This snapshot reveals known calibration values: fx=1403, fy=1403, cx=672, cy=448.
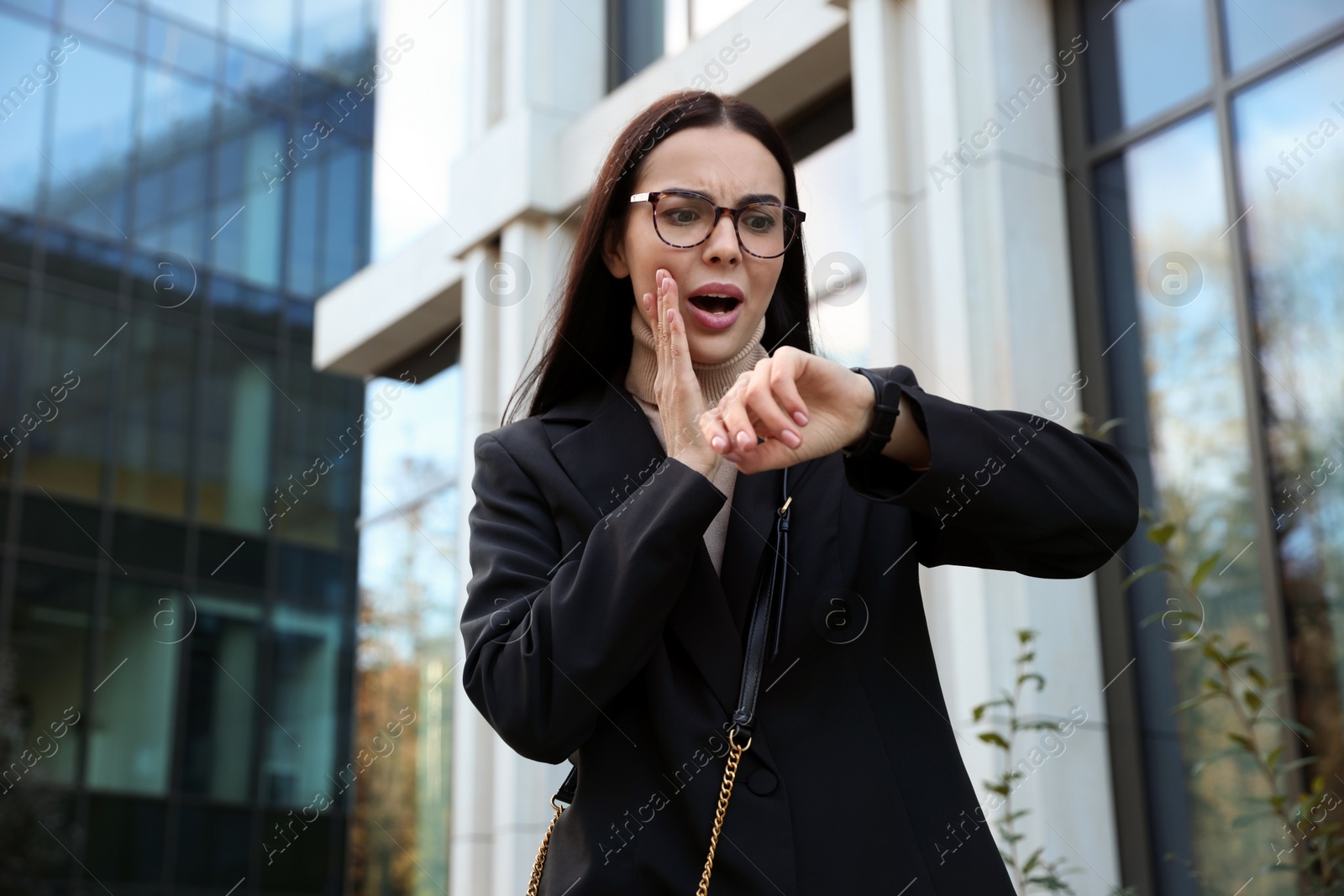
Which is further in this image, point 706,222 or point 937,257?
point 937,257

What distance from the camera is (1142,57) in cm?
569

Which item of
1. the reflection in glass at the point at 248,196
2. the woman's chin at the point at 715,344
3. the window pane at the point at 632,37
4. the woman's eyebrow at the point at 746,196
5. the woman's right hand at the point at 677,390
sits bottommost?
the woman's right hand at the point at 677,390

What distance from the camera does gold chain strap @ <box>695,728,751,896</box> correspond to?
1.57 metres

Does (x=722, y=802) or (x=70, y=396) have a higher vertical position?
(x=70, y=396)

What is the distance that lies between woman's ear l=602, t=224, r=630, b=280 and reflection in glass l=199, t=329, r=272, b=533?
16.9 m

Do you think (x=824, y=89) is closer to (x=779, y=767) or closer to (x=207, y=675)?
(x=779, y=767)

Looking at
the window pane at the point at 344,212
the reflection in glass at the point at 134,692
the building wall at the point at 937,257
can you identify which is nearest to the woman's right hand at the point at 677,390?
the building wall at the point at 937,257

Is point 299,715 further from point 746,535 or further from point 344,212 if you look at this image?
point 746,535

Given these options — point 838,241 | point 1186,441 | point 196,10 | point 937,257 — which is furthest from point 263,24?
point 1186,441

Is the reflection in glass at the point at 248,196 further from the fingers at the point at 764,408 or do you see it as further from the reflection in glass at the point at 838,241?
the fingers at the point at 764,408

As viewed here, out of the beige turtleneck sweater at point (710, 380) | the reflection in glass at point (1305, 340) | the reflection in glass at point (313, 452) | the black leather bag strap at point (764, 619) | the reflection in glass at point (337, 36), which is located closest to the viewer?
the black leather bag strap at point (764, 619)

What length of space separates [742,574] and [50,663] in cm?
1669

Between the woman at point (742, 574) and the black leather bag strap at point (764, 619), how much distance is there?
0.06 ft

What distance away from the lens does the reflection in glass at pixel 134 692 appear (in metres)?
16.6
